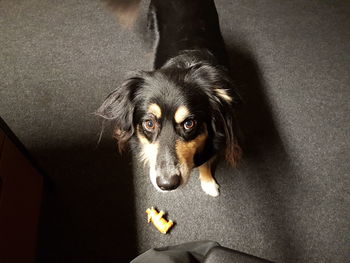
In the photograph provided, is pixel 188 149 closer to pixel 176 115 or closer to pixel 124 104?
pixel 176 115

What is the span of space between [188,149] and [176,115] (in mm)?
178

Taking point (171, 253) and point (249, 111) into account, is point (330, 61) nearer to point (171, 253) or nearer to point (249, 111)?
point (249, 111)

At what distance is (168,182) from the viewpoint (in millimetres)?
1297

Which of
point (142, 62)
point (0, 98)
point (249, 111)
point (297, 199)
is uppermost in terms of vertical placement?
point (0, 98)

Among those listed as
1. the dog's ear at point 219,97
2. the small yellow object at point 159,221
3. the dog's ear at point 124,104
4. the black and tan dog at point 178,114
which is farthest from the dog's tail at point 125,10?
the small yellow object at point 159,221

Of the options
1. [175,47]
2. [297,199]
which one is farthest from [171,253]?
[175,47]

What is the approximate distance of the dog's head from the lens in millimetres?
1317

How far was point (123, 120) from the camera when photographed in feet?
4.96

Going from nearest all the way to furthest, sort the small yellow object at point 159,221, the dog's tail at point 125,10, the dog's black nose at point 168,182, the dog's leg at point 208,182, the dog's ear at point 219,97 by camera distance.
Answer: the dog's black nose at point 168,182, the dog's ear at point 219,97, the small yellow object at point 159,221, the dog's leg at point 208,182, the dog's tail at point 125,10

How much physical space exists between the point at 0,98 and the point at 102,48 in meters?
0.90

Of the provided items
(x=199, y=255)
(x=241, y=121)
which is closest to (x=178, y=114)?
(x=199, y=255)

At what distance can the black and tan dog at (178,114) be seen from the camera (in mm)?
1320

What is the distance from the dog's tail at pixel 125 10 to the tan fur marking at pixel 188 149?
1.65 meters

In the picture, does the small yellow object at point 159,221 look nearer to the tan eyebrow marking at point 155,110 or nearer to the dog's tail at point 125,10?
the tan eyebrow marking at point 155,110
